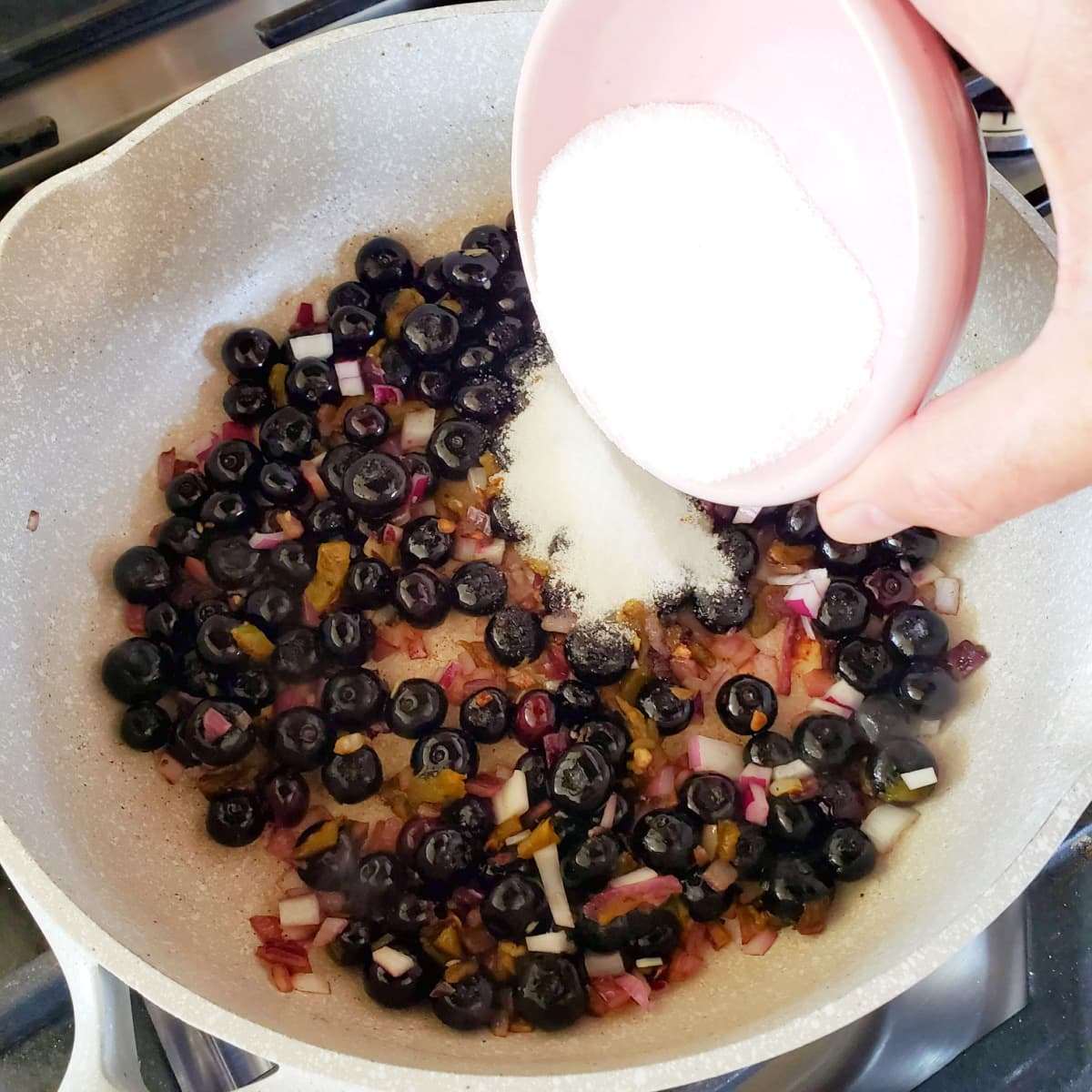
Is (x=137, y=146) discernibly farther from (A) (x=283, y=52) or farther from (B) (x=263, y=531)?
(B) (x=263, y=531)

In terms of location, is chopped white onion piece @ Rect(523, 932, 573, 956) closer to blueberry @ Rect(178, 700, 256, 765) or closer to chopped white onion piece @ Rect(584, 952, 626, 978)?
chopped white onion piece @ Rect(584, 952, 626, 978)

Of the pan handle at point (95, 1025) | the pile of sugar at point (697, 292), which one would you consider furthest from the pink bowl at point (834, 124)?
the pan handle at point (95, 1025)

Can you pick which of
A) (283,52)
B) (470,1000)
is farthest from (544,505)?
(283,52)

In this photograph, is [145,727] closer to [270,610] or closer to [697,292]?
[270,610]

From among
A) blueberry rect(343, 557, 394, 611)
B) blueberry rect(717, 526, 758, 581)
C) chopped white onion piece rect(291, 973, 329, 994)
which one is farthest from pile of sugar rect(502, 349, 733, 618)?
chopped white onion piece rect(291, 973, 329, 994)

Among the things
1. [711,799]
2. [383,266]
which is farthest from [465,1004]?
[383,266]

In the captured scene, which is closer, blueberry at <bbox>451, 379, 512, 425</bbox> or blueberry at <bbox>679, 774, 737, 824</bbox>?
blueberry at <bbox>679, 774, 737, 824</bbox>
